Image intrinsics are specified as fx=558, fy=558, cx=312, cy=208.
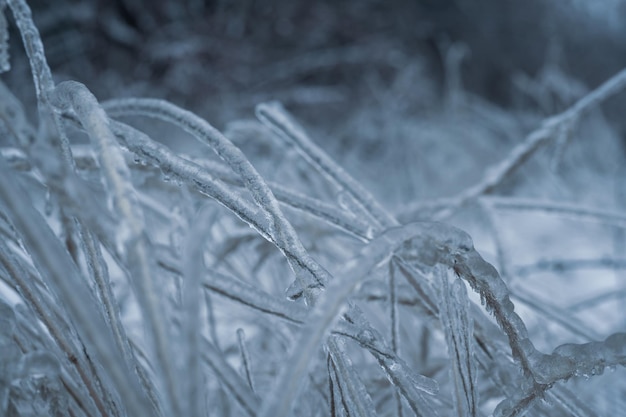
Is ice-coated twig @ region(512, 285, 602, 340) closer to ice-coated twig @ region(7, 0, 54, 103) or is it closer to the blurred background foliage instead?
ice-coated twig @ region(7, 0, 54, 103)

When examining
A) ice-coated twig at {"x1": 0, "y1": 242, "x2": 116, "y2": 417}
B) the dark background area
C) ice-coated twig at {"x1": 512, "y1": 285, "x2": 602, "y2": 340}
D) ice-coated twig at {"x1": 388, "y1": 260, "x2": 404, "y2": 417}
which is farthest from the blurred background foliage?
ice-coated twig at {"x1": 0, "y1": 242, "x2": 116, "y2": 417}

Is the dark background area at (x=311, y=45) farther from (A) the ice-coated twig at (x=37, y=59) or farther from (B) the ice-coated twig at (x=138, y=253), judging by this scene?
(B) the ice-coated twig at (x=138, y=253)

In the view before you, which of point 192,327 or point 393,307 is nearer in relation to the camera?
point 192,327

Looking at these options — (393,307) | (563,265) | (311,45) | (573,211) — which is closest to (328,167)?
(393,307)

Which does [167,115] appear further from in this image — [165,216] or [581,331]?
[581,331]

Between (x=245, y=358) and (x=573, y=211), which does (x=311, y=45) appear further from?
(x=245, y=358)

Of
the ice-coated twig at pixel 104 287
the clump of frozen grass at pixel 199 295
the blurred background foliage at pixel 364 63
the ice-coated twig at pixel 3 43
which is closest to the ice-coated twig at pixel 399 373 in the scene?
the clump of frozen grass at pixel 199 295
